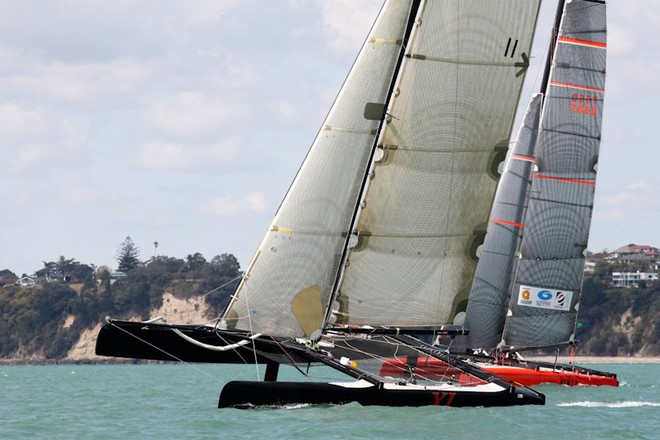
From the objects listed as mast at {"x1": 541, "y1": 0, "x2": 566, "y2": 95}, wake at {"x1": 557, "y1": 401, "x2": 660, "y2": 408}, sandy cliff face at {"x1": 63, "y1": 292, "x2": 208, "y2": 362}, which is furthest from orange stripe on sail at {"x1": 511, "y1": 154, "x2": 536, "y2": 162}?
sandy cliff face at {"x1": 63, "y1": 292, "x2": 208, "y2": 362}

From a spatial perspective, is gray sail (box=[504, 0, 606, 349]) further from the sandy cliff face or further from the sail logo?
the sandy cliff face

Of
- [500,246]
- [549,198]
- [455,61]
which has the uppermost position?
[455,61]

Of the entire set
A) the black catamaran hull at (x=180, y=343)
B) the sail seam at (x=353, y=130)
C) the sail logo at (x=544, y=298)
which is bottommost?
the black catamaran hull at (x=180, y=343)

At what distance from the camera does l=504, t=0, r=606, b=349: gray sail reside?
39.3 meters

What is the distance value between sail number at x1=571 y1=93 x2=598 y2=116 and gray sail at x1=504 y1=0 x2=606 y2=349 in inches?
1.1

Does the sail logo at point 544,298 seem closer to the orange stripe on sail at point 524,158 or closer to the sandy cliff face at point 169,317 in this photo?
the orange stripe on sail at point 524,158

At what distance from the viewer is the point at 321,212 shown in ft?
84.9

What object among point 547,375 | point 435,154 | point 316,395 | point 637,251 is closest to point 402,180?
point 435,154

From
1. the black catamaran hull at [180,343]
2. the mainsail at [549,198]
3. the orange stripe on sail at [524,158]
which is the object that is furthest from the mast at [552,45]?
the black catamaran hull at [180,343]

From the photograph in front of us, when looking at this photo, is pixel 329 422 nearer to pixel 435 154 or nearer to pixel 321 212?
pixel 321 212

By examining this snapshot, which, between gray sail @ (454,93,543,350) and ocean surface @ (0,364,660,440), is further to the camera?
gray sail @ (454,93,543,350)

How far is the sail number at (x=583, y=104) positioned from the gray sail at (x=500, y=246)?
3.73ft

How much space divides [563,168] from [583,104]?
6.32ft

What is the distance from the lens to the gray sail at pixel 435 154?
87.3 feet
